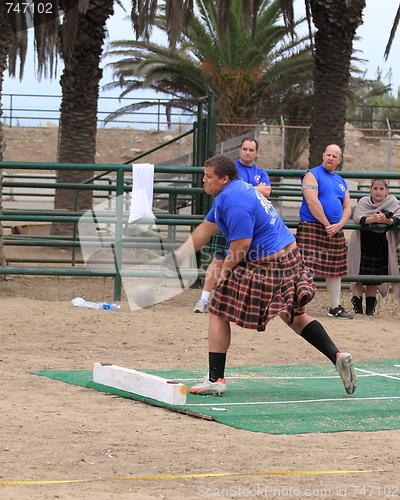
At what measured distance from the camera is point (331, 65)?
11734 millimetres

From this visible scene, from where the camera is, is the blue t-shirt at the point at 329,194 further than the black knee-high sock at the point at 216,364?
Yes

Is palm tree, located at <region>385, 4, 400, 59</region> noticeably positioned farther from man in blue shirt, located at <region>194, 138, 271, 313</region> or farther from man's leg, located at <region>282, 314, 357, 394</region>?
man's leg, located at <region>282, 314, 357, 394</region>

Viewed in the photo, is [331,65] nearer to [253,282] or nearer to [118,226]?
[118,226]

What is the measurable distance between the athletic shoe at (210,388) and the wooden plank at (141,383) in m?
0.26

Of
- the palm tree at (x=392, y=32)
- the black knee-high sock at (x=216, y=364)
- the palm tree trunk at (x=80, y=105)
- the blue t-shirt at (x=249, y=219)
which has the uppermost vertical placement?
the palm tree at (x=392, y=32)

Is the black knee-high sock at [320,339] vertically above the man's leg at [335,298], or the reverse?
the black knee-high sock at [320,339]

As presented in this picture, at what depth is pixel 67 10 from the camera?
1127cm

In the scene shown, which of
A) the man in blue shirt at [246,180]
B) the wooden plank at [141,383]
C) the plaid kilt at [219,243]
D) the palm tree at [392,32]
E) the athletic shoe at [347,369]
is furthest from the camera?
the palm tree at [392,32]

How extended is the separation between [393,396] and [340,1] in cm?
859

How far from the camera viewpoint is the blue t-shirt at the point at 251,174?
665 cm

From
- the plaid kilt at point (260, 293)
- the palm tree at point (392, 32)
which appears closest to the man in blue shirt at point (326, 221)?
the plaid kilt at point (260, 293)

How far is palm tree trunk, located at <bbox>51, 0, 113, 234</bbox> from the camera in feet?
39.3

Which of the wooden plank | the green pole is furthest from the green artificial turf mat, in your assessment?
the green pole

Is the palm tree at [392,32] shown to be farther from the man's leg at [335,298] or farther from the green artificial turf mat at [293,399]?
the green artificial turf mat at [293,399]
